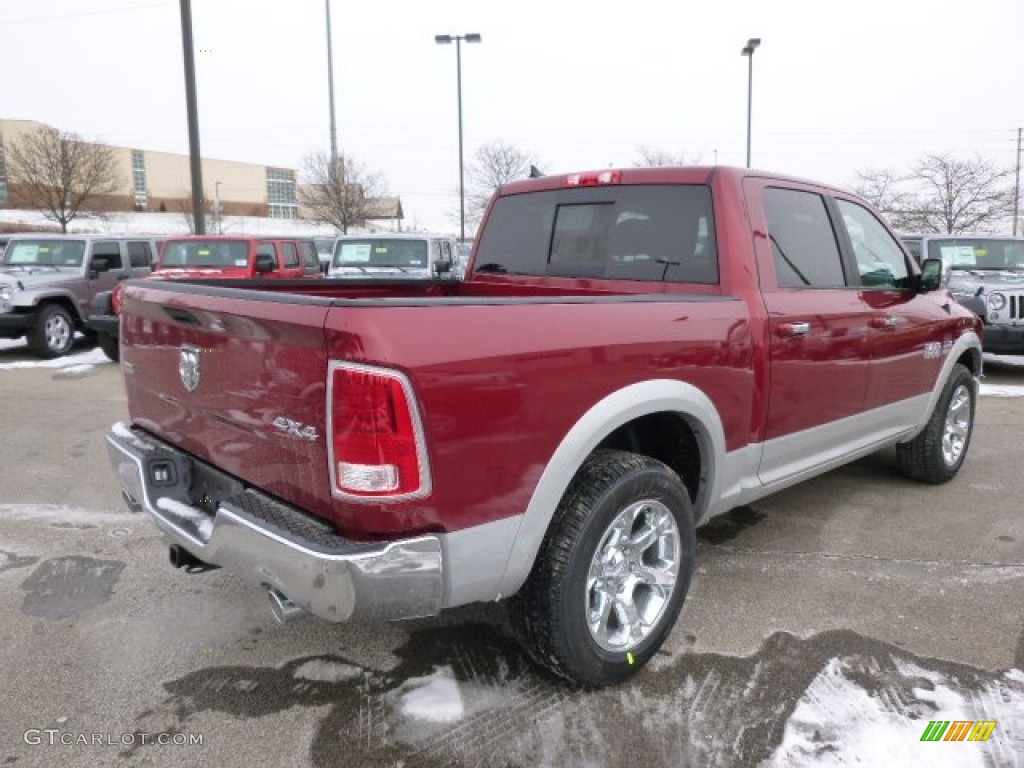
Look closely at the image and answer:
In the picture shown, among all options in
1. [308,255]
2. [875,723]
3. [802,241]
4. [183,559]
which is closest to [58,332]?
[308,255]

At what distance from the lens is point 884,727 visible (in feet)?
8.50

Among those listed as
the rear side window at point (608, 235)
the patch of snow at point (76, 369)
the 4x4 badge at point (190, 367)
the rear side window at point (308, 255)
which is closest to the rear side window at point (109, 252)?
the patch of snow at point (76, 369)

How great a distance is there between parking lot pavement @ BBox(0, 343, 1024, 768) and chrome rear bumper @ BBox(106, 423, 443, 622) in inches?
23.0

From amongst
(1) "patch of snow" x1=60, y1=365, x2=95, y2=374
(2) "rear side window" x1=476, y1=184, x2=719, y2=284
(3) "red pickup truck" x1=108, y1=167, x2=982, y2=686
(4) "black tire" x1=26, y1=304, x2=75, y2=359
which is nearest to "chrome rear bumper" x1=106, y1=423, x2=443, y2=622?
(3) "red pickup truck" x1=108, y1=167, x2=982, y2=686

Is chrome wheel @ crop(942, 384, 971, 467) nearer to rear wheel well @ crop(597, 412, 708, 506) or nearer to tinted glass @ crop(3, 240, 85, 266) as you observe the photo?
rear wheel well @ crop(597, 412, 708, 506)

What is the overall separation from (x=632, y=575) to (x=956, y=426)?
354cm

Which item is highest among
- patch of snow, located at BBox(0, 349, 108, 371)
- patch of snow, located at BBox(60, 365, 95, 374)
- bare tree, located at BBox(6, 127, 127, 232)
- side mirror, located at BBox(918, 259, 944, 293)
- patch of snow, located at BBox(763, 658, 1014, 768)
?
bare tree, located at BBox(6, 127, 127, 232)

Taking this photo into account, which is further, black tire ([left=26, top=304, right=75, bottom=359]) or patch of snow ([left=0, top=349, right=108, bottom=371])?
black tire ([left=26, top=304, right=75, bottom=359])

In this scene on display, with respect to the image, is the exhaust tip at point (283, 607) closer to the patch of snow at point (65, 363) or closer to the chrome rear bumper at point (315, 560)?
the chrome rear bumper at point (315, 560)

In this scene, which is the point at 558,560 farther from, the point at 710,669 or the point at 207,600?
the point at 207,600

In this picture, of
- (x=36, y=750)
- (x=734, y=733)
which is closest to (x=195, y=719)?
(x=36, y=750)

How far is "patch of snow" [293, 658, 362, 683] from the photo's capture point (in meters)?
2.89

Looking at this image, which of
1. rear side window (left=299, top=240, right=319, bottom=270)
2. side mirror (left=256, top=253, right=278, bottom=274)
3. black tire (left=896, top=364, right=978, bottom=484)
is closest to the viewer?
black tire (left=896, top=364, right=978, bottom=484)

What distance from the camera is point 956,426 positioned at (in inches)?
210
